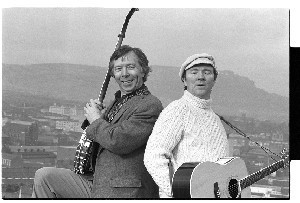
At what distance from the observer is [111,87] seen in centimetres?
235

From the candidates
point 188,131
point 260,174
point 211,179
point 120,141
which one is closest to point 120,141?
point 120,141

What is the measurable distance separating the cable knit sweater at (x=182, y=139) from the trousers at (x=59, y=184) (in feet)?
1.07

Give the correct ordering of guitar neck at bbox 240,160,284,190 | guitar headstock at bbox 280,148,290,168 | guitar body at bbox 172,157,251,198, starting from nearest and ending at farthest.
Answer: guitar body at bbox 172,157,251,198 < guitar neck at bbox 240,160,284,190 < guitar headstock at bbox 280,148,290,168

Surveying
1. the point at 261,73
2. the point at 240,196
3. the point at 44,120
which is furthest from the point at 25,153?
the point at 261,73

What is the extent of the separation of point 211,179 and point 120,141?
376 mm

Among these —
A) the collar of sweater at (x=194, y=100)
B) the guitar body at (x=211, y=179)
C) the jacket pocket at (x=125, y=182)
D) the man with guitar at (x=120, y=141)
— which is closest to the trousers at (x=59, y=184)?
the man with guitar at (x=120, y=141)

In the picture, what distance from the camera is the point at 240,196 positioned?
2270 mm

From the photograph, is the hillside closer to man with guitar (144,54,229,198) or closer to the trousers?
man with guitar (144,54,229,198)

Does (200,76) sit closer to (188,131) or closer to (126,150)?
(188,131)

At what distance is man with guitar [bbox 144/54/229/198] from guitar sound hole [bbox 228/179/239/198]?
4.4 inches

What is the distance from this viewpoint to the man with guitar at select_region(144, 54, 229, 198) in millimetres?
2084

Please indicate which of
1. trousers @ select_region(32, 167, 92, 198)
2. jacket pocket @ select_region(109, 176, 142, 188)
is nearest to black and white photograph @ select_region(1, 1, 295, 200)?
trousers @ select_region(32, 167, 92, 198)

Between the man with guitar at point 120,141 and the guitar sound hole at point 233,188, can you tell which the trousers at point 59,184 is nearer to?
the man with guitar at point 120,141

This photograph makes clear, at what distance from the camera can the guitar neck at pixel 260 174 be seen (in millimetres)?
2309
